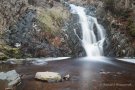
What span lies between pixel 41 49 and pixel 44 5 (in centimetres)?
566

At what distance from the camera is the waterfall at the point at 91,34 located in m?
27.2

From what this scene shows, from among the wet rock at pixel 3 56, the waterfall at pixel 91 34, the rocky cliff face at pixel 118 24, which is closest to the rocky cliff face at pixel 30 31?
the wet rock at pixel 3 56

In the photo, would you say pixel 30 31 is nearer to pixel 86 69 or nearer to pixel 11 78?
pixel 86 69

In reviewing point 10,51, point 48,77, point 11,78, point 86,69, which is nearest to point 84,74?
point 86,69

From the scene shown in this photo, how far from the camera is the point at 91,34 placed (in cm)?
2830

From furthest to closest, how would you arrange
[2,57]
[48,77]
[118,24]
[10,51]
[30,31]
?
[118,24], [30,31], [10,51], [2,57], [48,77]

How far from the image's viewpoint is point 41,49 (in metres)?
→ 26.0

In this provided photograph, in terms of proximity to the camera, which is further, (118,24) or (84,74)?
(118,24)

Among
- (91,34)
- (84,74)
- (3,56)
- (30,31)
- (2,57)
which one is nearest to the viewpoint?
(84,74)

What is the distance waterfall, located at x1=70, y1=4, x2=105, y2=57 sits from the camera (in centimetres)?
2722

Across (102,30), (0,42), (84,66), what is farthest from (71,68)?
(102,30)

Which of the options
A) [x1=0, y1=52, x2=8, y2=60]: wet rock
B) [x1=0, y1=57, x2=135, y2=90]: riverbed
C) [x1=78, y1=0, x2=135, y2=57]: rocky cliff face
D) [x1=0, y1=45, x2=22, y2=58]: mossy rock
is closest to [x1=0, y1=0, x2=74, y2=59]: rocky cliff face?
[x1=0, y1=45, x2=22, y2=58]: mossy rock

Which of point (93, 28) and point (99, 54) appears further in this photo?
point (93, 28)

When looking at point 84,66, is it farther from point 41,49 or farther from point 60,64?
point 41,49
